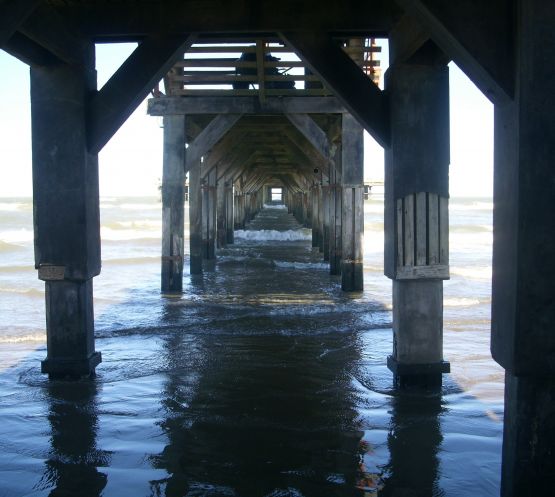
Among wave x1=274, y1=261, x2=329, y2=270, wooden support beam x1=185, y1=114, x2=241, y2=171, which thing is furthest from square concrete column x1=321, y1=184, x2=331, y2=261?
wooden support beam x1=185, y1=114, x2=241, y2=171

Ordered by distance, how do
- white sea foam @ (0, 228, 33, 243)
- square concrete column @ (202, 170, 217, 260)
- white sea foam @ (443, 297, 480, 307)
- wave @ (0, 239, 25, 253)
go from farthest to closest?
white sea foam @ (0, 228, 33, 243) → wave @ (0, 239, 25, 253) → square concrete column @ (202, 170, 217, 260) → white sea foam @ (443, 297, 480, 307)

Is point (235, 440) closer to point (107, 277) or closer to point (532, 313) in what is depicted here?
point (532, 313)

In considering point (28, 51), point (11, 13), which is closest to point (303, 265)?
point (28, 51)

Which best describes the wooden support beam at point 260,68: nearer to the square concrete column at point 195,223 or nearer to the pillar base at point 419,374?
the square concrete column at point 195,223

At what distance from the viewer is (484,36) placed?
2.53m

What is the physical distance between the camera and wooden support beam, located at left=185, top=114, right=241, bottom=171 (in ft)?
30.7

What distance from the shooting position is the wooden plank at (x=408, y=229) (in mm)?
4281

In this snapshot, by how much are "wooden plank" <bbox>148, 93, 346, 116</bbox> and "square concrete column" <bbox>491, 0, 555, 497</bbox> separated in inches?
274

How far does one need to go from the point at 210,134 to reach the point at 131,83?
16.5 feet

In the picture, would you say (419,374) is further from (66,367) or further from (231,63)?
(231,63)

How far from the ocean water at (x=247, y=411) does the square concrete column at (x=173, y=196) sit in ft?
4.78

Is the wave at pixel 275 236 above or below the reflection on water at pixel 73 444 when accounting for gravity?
above

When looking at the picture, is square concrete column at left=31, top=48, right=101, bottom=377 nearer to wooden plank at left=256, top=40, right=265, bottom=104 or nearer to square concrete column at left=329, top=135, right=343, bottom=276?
wooden plank at left=256, top=40, right=265, bottom=104

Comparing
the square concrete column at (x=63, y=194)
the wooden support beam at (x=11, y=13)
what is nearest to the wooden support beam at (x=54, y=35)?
the square concrete column at (x=63, y=194)
